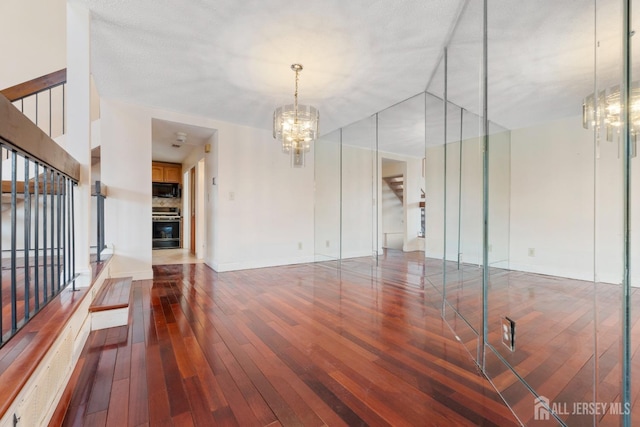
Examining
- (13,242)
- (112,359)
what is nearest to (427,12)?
(13,242)

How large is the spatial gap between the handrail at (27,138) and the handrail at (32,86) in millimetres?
1310

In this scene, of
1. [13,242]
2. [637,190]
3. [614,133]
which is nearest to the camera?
[637,190]

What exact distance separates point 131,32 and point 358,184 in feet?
12.9

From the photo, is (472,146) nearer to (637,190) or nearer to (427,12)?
(427,12)

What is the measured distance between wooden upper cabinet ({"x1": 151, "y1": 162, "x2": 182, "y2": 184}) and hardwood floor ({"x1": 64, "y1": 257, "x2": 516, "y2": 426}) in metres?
4.85

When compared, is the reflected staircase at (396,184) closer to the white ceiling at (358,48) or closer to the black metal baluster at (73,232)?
the white ceiling at (358,48)

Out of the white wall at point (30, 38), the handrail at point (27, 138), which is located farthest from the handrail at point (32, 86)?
the white wall at point (30, 38)

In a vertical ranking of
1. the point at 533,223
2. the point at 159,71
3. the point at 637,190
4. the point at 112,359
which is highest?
the point at 159,71

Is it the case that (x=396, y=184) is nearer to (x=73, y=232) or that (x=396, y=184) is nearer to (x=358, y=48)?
(x=358, y=48)

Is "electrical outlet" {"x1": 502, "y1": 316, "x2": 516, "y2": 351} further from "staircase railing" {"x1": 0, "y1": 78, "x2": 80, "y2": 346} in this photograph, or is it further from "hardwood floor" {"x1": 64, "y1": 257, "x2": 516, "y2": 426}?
"staircase railing" {"x1": 0, "y1": 78, "x2": 80, "y2": 346}

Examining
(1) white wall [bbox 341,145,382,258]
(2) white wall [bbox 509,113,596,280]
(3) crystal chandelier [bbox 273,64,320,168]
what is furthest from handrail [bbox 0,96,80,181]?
(1) white wall [bbox 341,145,382,258]

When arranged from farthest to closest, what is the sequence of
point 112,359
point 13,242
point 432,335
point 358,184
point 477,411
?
point 358,184, point 432,335, point 112,359, point 477,411, point 13,242

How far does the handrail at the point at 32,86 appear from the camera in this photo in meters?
2.30

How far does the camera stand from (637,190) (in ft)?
2.92
